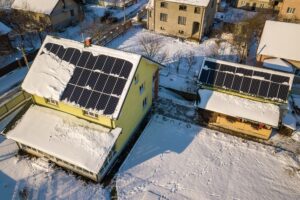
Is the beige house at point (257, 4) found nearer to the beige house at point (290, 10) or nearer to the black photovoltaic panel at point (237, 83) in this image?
the beige house at point (290, 10)

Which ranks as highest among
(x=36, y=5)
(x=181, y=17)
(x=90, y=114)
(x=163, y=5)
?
(x=163, y=5)

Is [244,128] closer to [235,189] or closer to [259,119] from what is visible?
[259,119]

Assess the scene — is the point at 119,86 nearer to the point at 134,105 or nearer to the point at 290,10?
the point at 134,105

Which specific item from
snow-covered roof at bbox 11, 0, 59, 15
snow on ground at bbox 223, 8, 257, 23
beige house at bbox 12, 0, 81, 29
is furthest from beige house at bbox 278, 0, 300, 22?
snow-covered roof at bbox 11, 0, 59, 15

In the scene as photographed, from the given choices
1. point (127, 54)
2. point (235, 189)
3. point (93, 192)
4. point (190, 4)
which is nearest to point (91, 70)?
point (127, 54)

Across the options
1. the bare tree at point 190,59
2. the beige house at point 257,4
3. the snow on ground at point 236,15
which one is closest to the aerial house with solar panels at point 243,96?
the bare tree at point 190,59

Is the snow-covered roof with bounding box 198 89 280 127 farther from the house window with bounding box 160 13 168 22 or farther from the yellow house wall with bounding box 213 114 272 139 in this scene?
the house window with bounding box 160 13 168 22

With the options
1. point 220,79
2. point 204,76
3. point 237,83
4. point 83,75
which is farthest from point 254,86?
point 83,75
